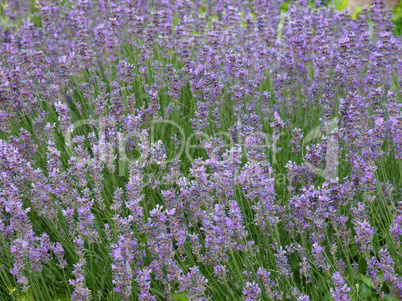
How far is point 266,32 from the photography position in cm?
441

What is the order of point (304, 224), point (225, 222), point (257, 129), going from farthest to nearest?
point (257, 129) → point (304, 224) → point (225, 222)

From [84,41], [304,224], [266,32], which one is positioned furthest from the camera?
[266,32]

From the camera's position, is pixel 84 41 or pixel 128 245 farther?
pixel 84 41

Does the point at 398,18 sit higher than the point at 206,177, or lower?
lower

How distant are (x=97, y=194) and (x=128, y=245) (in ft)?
1.43

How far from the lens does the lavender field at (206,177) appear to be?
6.96 ft

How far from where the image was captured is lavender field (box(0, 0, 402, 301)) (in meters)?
2.12

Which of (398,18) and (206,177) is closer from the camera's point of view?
(206,177)

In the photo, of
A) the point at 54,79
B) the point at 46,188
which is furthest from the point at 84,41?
the point at 46,188

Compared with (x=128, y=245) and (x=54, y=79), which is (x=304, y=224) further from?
(x=54, y=79)

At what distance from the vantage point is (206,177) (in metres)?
2.16

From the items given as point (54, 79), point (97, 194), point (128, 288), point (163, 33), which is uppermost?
point (163, 33)

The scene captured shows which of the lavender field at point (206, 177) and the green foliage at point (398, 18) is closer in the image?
the lavender field at point (206, 177)

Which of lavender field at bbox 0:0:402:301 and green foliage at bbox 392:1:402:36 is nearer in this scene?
lavender field at bbox 0:0:402:301
